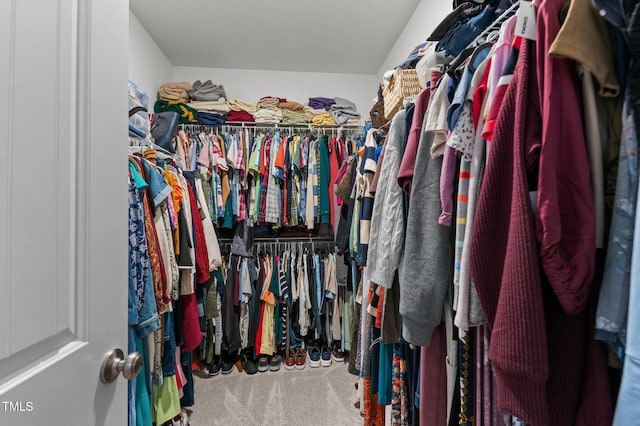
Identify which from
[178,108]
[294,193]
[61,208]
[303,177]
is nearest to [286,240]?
[294,193]

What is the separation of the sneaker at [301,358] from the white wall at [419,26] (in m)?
2.62

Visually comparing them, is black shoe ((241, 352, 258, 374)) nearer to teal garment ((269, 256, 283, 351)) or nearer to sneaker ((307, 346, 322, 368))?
teal garment ((269, 256, 283, 351))

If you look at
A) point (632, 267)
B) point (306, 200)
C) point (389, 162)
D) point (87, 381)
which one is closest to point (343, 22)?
point (306, 200)

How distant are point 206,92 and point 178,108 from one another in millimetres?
331

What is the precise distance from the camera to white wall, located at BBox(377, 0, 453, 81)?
1.60m

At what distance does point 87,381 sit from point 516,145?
0.87 metres

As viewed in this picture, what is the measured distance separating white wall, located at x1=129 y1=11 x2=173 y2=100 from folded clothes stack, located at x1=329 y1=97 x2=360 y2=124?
1577mm

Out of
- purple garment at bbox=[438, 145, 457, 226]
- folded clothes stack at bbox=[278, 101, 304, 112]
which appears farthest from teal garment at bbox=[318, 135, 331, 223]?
purple garment at bbox=[438, 145, 457, 226]

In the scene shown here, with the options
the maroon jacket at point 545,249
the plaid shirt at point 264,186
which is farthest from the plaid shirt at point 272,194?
the maroon jacket at point 545,249

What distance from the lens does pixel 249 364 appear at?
2205mm

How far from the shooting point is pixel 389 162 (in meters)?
1.02

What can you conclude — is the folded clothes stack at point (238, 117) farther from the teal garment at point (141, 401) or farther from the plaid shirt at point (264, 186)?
the teal garment at point (141, 401)

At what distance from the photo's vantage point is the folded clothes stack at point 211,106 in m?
2.37

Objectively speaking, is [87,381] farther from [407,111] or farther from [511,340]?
[407,111]
